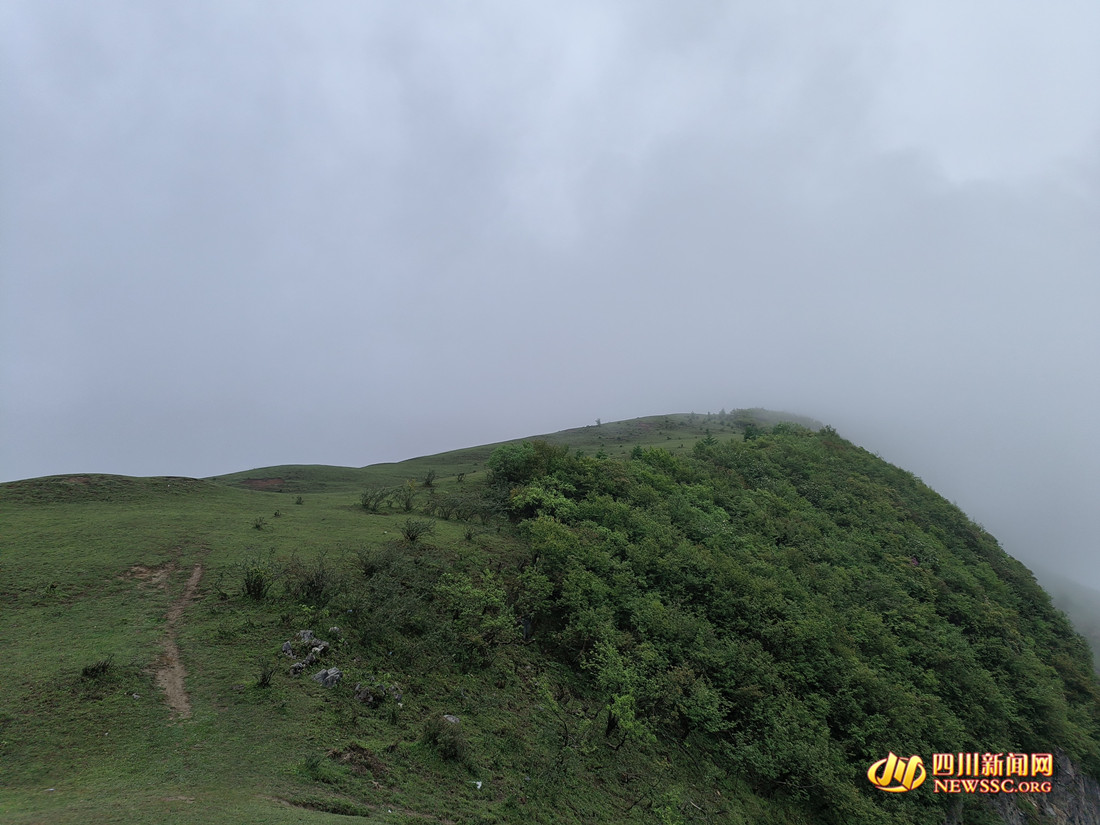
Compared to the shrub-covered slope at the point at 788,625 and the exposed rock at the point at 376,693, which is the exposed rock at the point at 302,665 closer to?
the exposed rock at the point at 376,693

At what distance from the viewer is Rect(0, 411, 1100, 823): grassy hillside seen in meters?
10.6

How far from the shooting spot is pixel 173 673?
495 inches

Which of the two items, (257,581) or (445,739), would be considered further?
(257,581)

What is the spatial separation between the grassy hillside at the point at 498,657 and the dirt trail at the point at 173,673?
12 cm

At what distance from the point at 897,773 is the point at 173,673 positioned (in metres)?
27.1

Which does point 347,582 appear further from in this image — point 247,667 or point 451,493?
point 451,493

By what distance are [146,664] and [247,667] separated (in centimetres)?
239

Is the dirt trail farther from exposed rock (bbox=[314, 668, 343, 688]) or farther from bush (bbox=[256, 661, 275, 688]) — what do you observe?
exposed rock (bbox=[314, 668, 343, 688])

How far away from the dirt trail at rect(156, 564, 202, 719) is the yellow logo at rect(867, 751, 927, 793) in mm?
24426

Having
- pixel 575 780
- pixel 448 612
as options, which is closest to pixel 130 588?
pixel 448 612

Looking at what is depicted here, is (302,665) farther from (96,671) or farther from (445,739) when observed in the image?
(445,739)

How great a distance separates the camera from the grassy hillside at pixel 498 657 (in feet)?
34.9

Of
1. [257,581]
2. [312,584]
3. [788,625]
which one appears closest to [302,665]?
[312,584]

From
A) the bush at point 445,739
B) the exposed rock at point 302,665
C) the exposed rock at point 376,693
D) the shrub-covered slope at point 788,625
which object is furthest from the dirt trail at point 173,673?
the shrub-covered slope at point 788,625
